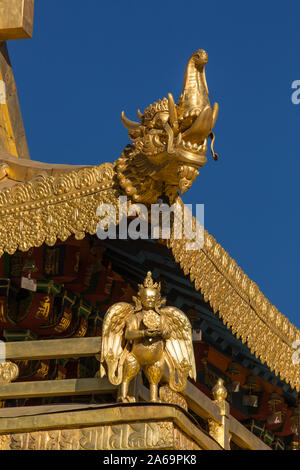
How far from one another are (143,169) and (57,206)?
1111 mm

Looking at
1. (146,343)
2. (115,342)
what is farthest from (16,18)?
(146,343)

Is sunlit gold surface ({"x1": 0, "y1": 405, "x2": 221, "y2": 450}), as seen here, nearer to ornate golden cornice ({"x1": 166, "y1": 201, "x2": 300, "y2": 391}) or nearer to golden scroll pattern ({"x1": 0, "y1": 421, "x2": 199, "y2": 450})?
golden scroll pattern ({"x1": 0, "y1": 421, "x2": 199, "y2": 450})

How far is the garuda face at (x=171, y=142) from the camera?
12.6 meters

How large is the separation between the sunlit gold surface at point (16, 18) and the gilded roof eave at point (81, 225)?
11.9ft

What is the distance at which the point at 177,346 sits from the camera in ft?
42.3

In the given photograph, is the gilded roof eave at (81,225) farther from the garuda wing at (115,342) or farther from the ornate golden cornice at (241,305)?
the garuda wing at (115,342)

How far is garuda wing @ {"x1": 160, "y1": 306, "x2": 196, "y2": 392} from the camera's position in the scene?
42.2 feet

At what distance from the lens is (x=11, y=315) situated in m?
15.1

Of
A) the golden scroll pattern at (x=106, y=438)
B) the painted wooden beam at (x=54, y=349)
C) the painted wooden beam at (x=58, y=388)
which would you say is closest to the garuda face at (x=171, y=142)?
the painted wooden beam at (x=54, y=349)

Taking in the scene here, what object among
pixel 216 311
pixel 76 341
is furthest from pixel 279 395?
pixel 76 341

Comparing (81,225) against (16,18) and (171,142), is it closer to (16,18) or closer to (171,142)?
(171,142)

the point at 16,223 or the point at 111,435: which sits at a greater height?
the point at 16,223

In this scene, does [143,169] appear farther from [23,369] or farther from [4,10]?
[4,10]
